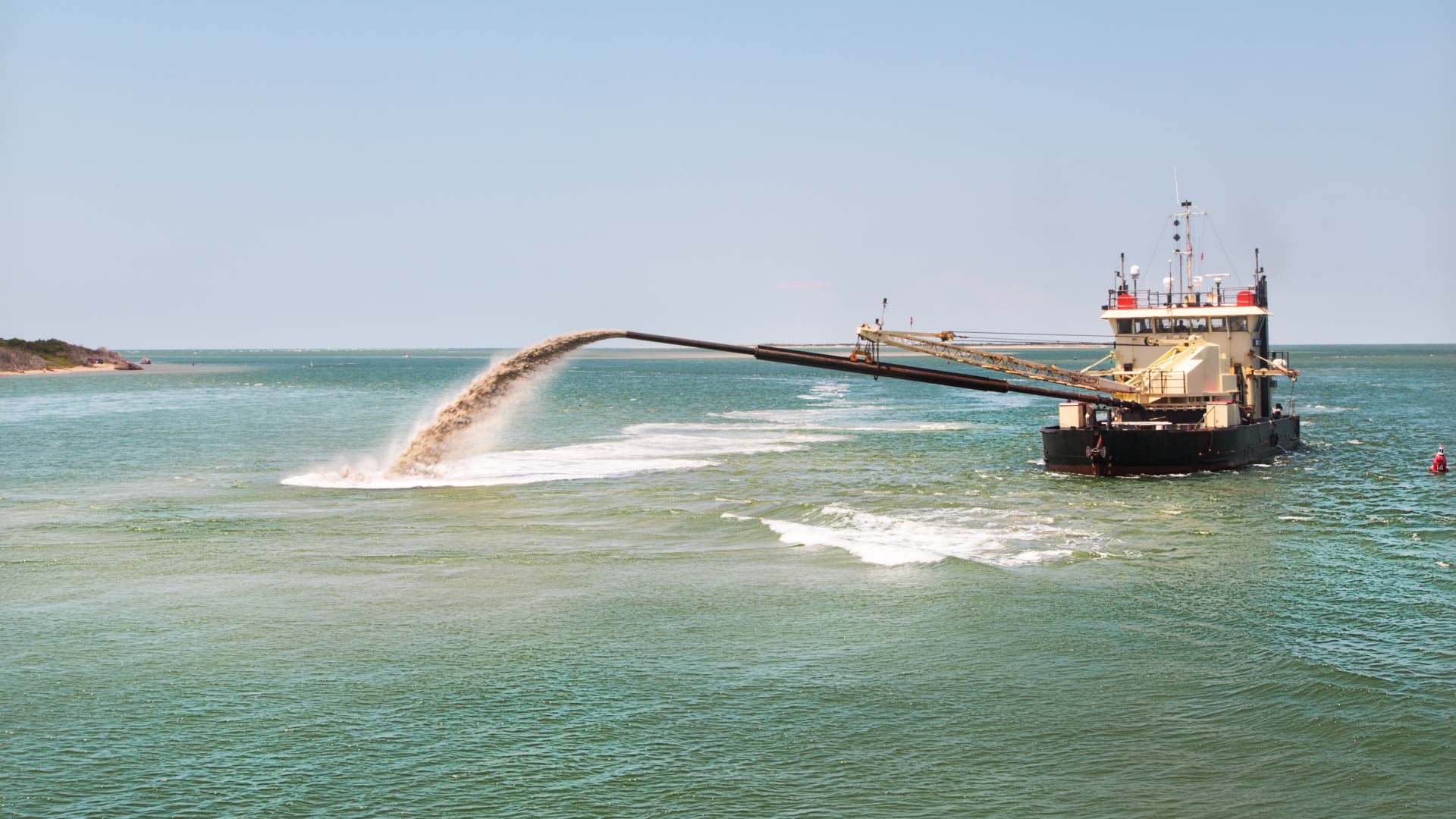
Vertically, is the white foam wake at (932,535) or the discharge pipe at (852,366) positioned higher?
the discharge pipe at (852,366)

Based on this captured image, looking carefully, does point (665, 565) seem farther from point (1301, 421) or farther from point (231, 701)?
point (1301, 421)

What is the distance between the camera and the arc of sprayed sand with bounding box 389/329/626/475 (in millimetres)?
36281

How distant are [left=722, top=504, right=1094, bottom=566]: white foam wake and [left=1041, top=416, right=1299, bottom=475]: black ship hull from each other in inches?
325

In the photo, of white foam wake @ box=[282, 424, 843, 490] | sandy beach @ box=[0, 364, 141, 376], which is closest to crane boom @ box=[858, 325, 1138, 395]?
white foam wake @ box=[282, 424, 843, 490]

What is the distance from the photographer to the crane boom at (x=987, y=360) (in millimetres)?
36031

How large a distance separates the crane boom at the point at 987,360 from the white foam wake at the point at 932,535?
22.4ft

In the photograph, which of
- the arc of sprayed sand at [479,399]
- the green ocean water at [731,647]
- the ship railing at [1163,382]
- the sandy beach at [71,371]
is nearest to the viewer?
the green ocean water at [731,647]

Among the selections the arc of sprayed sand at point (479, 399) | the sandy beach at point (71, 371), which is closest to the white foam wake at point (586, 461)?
the arc of sprayed sand at point (479, 399)

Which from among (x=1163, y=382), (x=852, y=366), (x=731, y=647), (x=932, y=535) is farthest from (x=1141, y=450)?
(x=731, y=647)

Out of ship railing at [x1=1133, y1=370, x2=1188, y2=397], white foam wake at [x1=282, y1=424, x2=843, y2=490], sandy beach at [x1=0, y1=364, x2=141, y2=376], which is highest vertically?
sandy beach at [x1=0, y1=364, x2=141, y2=376]

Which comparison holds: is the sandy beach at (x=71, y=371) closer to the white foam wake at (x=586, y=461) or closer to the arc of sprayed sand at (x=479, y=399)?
the white foam wake at (x=586, y=461)

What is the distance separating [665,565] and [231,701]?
9817 mm

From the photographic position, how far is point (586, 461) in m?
44.7

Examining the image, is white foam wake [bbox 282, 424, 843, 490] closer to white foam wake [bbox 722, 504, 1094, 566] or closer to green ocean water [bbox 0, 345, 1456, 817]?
green ocean water [bbox 0, 345, 1456, 817]
